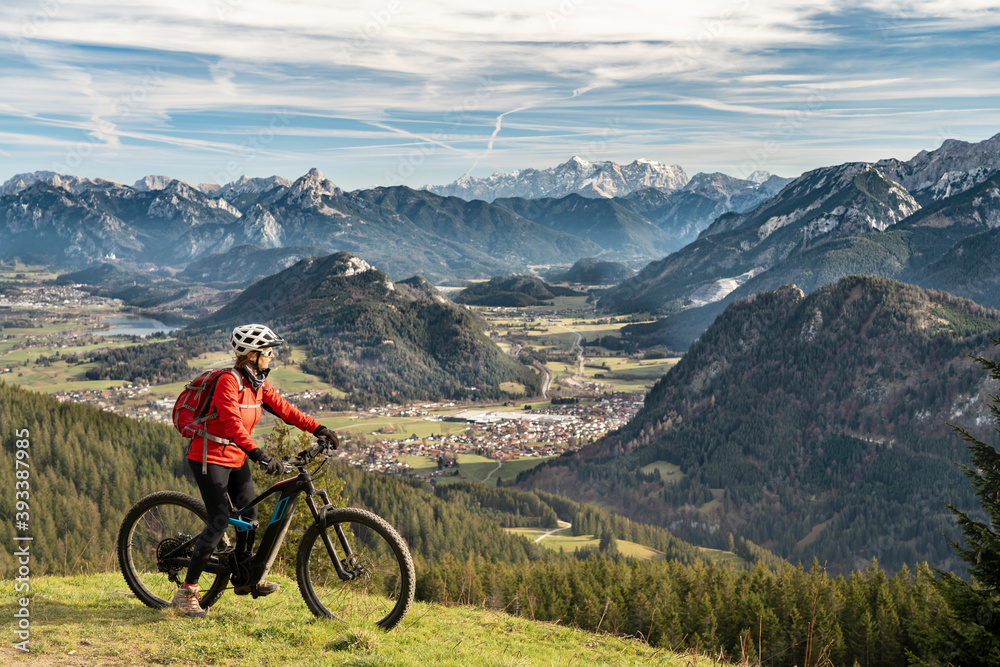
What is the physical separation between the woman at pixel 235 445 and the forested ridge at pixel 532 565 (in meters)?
2.62

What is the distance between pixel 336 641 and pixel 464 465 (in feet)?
575

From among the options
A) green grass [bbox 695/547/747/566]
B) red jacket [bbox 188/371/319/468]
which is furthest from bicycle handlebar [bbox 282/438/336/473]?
green grass [bbox 695/547/747/566]

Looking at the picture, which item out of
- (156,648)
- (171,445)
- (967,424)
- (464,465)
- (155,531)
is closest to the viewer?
(156,648)

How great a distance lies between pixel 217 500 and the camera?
45.4 feet

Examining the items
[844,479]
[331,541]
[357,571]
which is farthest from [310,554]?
[844,479]

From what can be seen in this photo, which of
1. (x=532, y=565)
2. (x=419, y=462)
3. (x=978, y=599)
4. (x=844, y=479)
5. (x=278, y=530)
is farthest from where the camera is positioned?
(x=419, y=462)

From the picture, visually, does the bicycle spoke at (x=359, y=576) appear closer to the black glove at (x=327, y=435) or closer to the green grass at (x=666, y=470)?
the black glove at (x=327, y=435)

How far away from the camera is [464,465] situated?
18612 cm

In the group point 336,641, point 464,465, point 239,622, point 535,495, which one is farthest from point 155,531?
point 464,465

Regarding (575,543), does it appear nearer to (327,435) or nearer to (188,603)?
(188,603)

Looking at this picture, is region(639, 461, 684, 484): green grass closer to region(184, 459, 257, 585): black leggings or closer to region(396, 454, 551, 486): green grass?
region(396, 454, 551, 486): green grass

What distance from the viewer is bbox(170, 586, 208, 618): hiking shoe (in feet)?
47.1

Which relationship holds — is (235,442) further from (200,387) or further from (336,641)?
(336,641)

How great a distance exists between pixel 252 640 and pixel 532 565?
255 ft
